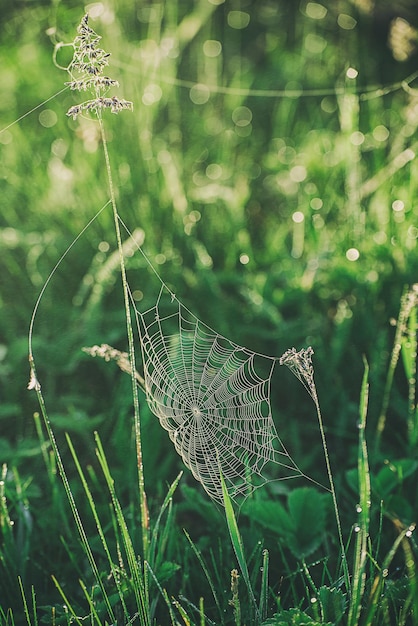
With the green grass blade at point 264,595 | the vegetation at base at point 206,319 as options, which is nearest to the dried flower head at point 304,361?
the vegetation at base at point 206,319

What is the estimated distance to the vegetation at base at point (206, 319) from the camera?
121 centimetres

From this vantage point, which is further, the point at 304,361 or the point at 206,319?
the point at 206,319

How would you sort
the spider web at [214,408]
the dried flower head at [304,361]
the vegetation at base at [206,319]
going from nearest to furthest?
the dried flower head at [304,361] < the vegetation at base at [206,319] < the spider web at [214,408]

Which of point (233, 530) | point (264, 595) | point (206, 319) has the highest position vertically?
point (206, 319)

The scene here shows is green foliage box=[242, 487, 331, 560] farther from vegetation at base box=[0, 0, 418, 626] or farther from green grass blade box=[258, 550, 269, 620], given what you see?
green grass blade box=[258, 550, 269, 620]

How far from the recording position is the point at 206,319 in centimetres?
187

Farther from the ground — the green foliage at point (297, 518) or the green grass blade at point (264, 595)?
the green foliage at point (297, 518)

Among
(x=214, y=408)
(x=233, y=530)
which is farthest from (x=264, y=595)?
(x=214, y=408)

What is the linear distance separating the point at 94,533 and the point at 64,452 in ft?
0.95

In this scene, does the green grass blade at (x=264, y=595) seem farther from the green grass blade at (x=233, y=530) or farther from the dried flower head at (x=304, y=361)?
the dried flower head at (x=304, y=361)

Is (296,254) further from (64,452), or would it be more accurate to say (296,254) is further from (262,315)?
(64,452)

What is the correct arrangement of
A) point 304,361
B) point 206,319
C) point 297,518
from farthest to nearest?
point 206,319 < point 297,518 < point 304,361

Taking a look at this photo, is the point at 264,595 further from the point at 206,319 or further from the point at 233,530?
the point at 206,319

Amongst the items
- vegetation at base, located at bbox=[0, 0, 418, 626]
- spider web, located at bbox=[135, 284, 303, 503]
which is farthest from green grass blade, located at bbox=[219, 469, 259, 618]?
spider web, located at bbox=[135, 284, 303, 503]
